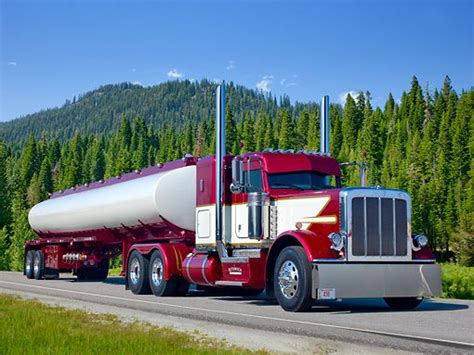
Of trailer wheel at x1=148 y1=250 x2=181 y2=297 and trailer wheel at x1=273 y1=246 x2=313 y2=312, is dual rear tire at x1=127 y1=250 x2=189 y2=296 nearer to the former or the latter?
trailer wheel at x1=148 y1=250 x2=181 y2=297

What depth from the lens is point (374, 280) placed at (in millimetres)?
14000

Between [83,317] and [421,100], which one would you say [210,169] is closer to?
[83,317]

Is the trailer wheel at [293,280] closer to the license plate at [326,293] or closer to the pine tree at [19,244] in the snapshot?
the license plate at [326,293]

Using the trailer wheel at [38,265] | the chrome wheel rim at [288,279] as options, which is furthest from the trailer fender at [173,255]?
the trailer wheel at [38,265]

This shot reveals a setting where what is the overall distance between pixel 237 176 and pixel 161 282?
15.4 ft

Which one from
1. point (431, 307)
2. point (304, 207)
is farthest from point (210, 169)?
point (431, 307)

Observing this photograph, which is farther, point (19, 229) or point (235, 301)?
point (19, 229)

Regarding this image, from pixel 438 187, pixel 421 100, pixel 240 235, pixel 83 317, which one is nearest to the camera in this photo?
pixel 83 317

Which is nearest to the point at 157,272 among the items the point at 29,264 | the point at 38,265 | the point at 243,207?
the point at 243,207

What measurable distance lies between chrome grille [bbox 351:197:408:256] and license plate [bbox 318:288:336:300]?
37.9 inches

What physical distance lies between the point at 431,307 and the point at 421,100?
172 metres

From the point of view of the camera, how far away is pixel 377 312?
14.4 metres

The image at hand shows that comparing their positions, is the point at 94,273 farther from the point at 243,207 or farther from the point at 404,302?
the point at 404,302

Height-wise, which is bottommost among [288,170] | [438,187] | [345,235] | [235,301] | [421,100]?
[235,301]
